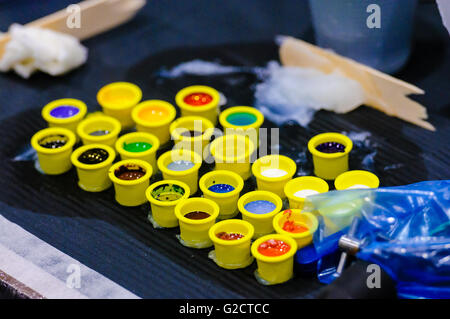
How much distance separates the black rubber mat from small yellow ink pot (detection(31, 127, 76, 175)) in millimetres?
27

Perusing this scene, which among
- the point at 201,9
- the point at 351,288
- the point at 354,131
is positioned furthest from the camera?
the point at 201,9

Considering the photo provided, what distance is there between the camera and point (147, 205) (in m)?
1.71

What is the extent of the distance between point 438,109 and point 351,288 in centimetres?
80

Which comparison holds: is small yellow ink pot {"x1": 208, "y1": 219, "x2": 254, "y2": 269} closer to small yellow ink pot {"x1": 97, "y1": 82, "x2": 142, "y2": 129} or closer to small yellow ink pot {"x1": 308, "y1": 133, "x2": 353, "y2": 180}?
small yellow ink pot {"x1": 308, "y1": 133, "x2": 353, "y2": 180}

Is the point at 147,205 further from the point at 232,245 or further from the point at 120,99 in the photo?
the point at 120,99

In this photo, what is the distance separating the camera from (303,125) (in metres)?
1.95

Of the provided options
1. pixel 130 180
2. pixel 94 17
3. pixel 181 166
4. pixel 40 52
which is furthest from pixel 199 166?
pixel 94 17

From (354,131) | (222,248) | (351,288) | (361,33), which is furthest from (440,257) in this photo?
(361,33)

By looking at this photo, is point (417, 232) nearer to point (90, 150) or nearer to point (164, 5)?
point (90, 150)

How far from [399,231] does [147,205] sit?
1.92 feet

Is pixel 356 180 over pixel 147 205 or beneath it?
over

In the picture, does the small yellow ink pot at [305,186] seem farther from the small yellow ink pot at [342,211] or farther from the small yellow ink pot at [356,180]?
the small yellow ink pot at [342,211]

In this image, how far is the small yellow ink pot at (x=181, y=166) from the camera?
5.55 feet

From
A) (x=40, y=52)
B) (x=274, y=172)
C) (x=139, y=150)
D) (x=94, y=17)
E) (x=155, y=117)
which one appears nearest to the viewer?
(x=274, y=172)
